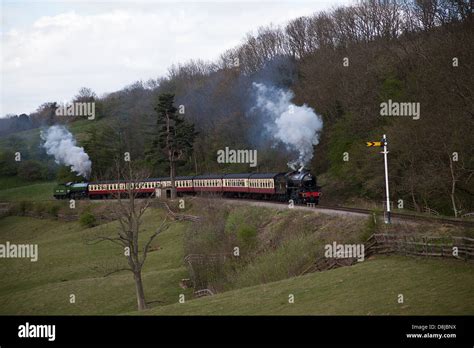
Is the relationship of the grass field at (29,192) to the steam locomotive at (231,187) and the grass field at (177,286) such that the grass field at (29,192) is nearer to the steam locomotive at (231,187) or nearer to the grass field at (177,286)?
the steam locomotive at (231,187)

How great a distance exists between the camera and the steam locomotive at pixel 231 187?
46.7 metres

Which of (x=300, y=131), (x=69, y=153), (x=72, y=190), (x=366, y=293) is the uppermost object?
(x=69, y=153)

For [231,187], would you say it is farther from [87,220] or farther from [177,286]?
[177,286]

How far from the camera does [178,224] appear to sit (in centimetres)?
5650

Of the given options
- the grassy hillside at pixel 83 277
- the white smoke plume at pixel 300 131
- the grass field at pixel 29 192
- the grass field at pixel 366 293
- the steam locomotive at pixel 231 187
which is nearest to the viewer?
the grass field at pixel 366 293

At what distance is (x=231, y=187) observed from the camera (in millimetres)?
62938

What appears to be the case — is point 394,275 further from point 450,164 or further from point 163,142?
point 163,142

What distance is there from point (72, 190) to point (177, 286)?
167ft

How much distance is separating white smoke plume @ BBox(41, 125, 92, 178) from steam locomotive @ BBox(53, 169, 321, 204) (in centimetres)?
766

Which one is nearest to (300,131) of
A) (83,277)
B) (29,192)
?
(83,277)

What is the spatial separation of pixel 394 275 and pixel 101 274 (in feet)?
85.7

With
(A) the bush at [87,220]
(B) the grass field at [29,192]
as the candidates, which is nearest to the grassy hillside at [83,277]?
(A) the bush at [87,220]

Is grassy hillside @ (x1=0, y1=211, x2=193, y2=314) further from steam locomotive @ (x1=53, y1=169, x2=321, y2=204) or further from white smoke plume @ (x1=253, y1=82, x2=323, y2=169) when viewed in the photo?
white smoke plume @ (x1=253, y1=82, x2=323, y2=169)

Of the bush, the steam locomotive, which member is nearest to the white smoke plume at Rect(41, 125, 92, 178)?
the steam locomotive
